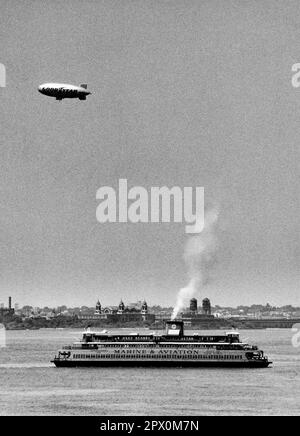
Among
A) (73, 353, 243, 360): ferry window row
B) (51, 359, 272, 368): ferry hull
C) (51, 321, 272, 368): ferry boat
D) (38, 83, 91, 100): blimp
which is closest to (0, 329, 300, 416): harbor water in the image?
(51, 359, 272, 368): ferry hull

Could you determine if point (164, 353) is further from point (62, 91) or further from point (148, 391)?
point (62, 91)

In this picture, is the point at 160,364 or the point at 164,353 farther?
the point at 164,353

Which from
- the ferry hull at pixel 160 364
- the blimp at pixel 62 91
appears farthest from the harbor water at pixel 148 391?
the blimp at pixel 62 91

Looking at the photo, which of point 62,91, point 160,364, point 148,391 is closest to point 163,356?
point 160,364

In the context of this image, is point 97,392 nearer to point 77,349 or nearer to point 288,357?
point 77,349

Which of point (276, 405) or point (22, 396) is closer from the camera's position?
point (276, 405)

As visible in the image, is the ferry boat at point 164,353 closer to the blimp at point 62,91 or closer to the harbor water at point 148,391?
the harbor water at point 148,391
